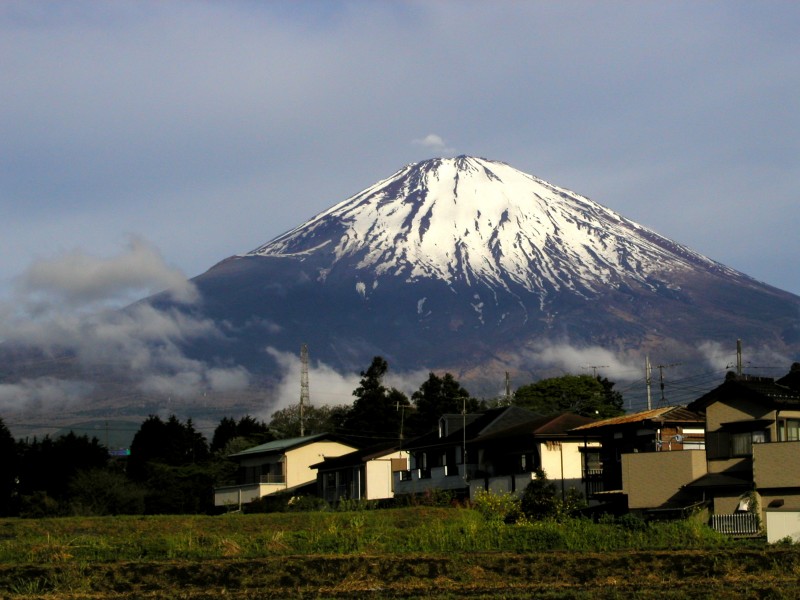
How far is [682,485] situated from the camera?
1686 inches

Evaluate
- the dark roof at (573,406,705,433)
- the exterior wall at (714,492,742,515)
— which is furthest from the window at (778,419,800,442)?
the dark roof at (573,406,705,433)

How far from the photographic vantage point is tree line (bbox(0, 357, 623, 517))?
69188 mm

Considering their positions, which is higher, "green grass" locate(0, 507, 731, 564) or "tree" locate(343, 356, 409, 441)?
"tree" locate(343, 356, 409, 441)

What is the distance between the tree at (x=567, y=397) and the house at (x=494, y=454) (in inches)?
1141

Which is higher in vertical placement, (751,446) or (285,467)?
(285,467)

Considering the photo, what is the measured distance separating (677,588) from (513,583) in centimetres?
352

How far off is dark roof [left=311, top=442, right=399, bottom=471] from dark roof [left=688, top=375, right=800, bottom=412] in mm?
27481

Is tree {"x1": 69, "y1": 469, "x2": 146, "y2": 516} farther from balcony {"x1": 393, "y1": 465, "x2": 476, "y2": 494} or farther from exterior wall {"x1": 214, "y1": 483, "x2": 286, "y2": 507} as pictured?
balcony {"x1": 393, "y1": 465, "x2": 476, "y2": 494}

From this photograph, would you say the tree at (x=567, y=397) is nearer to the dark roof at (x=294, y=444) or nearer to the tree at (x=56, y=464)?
the dark roof at (x=294, y=444)

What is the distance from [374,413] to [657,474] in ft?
184

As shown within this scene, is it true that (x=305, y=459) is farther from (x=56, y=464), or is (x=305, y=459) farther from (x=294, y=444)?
(x=56, y=464)

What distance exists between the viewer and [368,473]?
69000 mm

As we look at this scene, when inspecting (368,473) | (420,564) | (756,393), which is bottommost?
(420,564)

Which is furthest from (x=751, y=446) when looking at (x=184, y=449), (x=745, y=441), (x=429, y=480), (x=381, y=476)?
(x=184, y=449)
